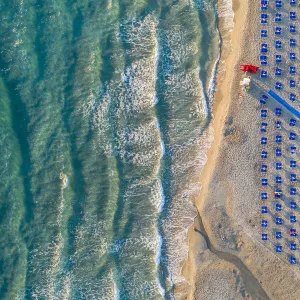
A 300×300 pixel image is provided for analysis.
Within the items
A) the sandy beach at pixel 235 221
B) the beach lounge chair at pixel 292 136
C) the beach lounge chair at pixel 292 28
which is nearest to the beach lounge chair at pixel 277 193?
the sandy beach at pixel 235 221

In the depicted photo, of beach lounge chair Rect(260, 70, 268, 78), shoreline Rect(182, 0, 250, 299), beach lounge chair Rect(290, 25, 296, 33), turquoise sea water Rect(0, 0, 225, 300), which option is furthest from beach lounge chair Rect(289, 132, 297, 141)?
beach lounge chair Rect(290, 25, 296, 33)

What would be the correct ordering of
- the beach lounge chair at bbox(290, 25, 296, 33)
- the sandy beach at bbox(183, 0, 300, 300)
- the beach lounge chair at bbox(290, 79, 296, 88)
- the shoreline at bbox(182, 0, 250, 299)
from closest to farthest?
the sandy beach at bbox(183, 0, 300, 300) < the shoreline at bbox(182, 0, 250, 299) < the beach lounge chair at bbox(290, 79, 296, 88) < the beach lounge chair at bbox(290, 25, 296, 33)

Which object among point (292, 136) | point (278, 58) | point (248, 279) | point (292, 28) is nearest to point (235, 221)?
point (248, 279)

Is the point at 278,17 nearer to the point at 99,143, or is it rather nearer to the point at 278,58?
the point at 278,58

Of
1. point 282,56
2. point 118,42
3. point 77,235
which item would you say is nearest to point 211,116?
point 282,56

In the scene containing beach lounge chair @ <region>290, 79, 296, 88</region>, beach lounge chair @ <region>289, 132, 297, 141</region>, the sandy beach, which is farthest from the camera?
beach lounge chair @ <region>290, 79, 296, 88</region>

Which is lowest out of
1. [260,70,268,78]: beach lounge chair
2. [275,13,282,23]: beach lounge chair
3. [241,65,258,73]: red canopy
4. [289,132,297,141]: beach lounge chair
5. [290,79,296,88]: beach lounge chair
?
[289,132,297,141]: beach lounge chair

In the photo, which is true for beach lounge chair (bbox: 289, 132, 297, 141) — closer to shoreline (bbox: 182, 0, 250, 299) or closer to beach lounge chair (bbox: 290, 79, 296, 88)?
beach lounge chair (bbox: 290, 79, 296, 88)
